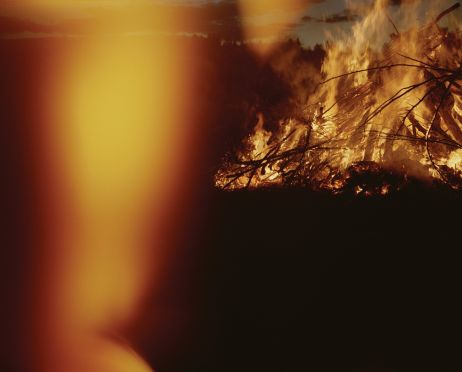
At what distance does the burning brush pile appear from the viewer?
146 inches

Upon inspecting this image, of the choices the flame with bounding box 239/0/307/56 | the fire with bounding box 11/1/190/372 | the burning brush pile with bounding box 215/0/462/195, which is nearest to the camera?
the fire with bounding box 11/1/190/372

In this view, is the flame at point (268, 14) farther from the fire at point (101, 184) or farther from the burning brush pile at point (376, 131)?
the fire at point (101, 184)

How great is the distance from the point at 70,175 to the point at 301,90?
2822 mm

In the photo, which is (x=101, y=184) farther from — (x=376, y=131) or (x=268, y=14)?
(x=376, y=131)

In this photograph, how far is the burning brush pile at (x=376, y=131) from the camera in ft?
12.2

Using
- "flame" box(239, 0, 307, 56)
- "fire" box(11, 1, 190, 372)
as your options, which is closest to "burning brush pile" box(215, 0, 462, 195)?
"flame" box(239, 0, 307, 56)

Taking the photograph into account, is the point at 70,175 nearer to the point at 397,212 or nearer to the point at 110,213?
the point at 110,213

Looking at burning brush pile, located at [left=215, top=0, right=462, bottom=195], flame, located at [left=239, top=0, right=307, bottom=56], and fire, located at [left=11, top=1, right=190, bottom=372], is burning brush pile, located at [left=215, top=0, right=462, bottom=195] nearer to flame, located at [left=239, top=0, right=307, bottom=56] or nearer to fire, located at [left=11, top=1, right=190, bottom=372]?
flame, located at [left=239, top=0, right=307, bottom=56]

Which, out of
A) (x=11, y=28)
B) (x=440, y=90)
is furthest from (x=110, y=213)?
(x=11, y=28)

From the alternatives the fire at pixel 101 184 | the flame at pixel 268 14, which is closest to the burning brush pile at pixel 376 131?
the flame at pixel 268 14

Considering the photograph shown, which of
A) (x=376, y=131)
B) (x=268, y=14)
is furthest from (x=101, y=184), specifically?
→ (x=376, y=131)

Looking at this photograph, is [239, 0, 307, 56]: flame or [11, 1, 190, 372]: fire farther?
[239, 0, 307, 56]: flame

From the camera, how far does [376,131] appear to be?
3.65 metres

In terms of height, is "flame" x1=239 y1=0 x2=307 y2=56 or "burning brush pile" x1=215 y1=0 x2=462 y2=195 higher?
"flame" x1=239 y1=0 x2=307 y2=56
